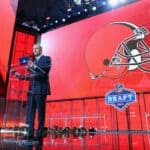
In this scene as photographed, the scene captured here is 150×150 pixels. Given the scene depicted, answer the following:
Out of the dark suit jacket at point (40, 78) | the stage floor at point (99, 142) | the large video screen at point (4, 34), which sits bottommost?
the stage floor at point (99, 142)

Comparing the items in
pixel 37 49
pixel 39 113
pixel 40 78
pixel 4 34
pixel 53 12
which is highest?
pixel 53 12

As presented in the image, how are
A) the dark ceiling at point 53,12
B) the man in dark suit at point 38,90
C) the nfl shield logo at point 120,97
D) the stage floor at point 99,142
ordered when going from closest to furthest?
1. the man in dark suit at point 38,90
2. the stage floor at point 99,142
3. the nfl shield logo at point 120,97
4. the dark ceiling at point 53,12

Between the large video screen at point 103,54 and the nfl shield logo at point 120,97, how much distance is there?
0.32 ft

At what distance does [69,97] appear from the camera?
4.09 meters

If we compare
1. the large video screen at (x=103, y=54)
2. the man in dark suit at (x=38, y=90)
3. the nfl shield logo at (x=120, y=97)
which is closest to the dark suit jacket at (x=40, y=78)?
the man in dark suit at (x=38, y=90)

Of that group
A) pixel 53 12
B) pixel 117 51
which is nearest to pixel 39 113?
pixel 117 51

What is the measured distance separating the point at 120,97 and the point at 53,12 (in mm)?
2466

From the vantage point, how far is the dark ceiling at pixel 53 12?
14.0 ft

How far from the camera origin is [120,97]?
11.3 feet

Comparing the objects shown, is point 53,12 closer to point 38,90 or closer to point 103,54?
point 103,54

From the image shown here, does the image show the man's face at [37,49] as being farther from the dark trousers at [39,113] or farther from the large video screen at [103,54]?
the large video screen at [103,54]

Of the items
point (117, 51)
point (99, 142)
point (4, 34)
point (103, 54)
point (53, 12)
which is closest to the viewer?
point (4, 34)

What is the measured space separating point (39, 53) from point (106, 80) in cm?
211

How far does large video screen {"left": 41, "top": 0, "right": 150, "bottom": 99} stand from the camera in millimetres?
3609
